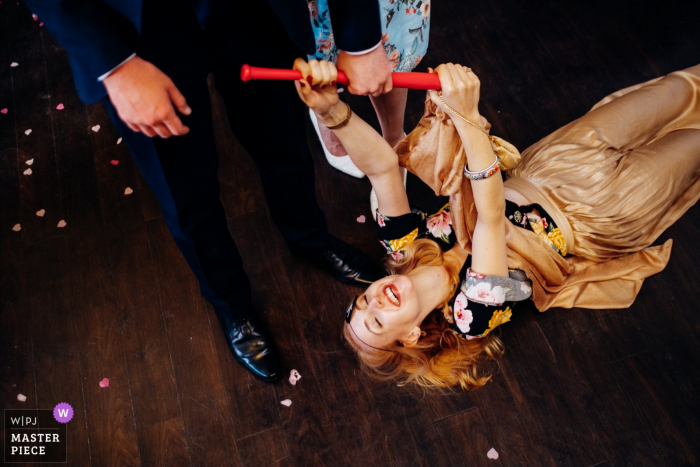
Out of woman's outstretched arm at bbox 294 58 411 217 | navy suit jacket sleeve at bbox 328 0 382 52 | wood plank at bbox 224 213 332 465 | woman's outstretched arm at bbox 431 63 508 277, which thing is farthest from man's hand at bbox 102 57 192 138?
wood plank at bbox 224 213 332 465

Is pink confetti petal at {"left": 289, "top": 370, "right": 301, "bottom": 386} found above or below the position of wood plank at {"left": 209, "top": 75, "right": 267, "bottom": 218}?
below

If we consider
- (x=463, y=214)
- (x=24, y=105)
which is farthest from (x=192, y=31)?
(x=24, y=105)

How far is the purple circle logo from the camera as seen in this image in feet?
5.43

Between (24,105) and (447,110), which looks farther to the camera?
(24,105)

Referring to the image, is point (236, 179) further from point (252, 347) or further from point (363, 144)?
point (363, 144)

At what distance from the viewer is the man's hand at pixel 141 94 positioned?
0.92m

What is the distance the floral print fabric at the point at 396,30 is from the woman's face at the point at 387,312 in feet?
2.41

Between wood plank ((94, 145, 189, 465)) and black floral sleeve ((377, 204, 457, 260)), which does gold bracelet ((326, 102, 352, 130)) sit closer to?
black floral sleeve ((377, 204, 457, 260))

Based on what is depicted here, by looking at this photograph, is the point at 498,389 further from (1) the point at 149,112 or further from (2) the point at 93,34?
(2) the point at 93,34

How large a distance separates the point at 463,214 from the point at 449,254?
216 mm

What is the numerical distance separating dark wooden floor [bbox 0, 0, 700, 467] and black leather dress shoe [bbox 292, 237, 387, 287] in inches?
3.0

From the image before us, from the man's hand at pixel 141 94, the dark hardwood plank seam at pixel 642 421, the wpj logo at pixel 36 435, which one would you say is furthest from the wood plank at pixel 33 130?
the dark hardwood plank seam at pixel 642 421

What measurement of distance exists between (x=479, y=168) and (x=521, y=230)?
37 cm

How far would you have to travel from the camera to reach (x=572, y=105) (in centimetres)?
217
